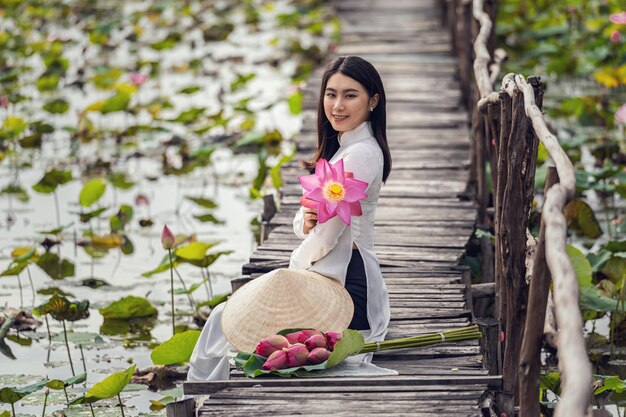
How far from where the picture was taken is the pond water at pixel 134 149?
15.0ft

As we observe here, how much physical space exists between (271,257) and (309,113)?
2.58 m

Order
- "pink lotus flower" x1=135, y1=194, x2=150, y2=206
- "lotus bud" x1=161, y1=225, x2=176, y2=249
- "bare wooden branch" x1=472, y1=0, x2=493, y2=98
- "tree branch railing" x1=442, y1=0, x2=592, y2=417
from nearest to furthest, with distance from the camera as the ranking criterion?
"tree branch railing" x1=442, y1=0, x2=592, y2=417 → "lotus bud" x1=161, y1=225, x2=176, y2=249 → "bare wooden branch" x1=472, y1=0, x2=493, y2=98 → "pink lotus flower" x1=135, y1=194, x2=150, y2=206

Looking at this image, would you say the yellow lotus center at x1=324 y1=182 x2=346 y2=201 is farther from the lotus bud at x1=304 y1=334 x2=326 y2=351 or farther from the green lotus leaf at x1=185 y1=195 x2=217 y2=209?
the green lotus leaf at x1=185 y1=195 x2=217 y2=209

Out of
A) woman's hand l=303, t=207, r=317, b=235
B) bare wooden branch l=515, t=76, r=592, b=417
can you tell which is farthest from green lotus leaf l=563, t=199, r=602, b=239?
bare wooden branch l=515, t=76, r=592, b=417

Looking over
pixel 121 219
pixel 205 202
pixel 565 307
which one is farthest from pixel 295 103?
pixel 565 307

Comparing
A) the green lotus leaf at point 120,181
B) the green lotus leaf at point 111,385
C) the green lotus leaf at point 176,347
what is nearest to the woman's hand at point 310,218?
the green lotus leaf at point 176,347

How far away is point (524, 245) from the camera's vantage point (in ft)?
10.9

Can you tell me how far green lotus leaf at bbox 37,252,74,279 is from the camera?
5247 mm

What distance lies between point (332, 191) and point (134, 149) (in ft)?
14.0

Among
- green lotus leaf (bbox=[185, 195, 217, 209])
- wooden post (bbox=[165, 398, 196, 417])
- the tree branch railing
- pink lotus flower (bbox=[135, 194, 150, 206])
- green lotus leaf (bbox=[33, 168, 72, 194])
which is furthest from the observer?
pink lotus flower (bbox=[135, 194, 150, 206])

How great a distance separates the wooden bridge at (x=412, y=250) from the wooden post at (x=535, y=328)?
15 cm

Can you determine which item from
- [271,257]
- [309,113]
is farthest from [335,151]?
[309,113]

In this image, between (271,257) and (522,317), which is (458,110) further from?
(522,317)

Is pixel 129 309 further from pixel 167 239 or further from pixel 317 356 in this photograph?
pixel 317 356
